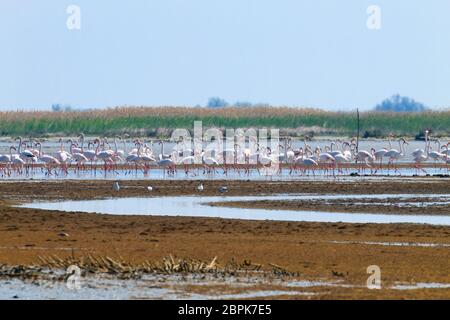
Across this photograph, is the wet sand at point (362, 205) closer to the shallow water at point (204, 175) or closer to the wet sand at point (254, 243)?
the wet sand at point (254, 243)

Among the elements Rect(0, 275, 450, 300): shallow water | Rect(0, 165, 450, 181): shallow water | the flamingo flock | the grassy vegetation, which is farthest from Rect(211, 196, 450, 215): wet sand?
the grassy vegetation

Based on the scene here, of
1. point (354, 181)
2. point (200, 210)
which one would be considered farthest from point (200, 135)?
point (200, 210)

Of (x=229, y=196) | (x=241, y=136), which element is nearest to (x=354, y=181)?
(x=229, y=196)

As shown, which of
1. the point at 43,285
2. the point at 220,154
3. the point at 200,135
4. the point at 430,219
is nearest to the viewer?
the point at 43,285

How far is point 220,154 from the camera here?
45656 millimetres

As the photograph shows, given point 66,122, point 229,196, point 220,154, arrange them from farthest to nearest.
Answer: point 66,122
point 220,154
point 229,196

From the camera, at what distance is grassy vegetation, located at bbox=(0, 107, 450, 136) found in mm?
80375

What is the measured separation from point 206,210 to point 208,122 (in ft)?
177

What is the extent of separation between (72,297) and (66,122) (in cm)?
6918

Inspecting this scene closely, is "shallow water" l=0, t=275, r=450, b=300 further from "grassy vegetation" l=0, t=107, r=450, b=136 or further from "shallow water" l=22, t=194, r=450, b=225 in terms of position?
"grassy vegetation" l=0, t=107, r=450, b=136

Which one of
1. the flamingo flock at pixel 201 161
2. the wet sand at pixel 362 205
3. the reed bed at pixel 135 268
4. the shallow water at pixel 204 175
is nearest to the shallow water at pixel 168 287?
the reed bed at pixel 135 268

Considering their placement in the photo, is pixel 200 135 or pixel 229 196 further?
pixel 200 135

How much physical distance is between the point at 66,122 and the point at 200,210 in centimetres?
5697
